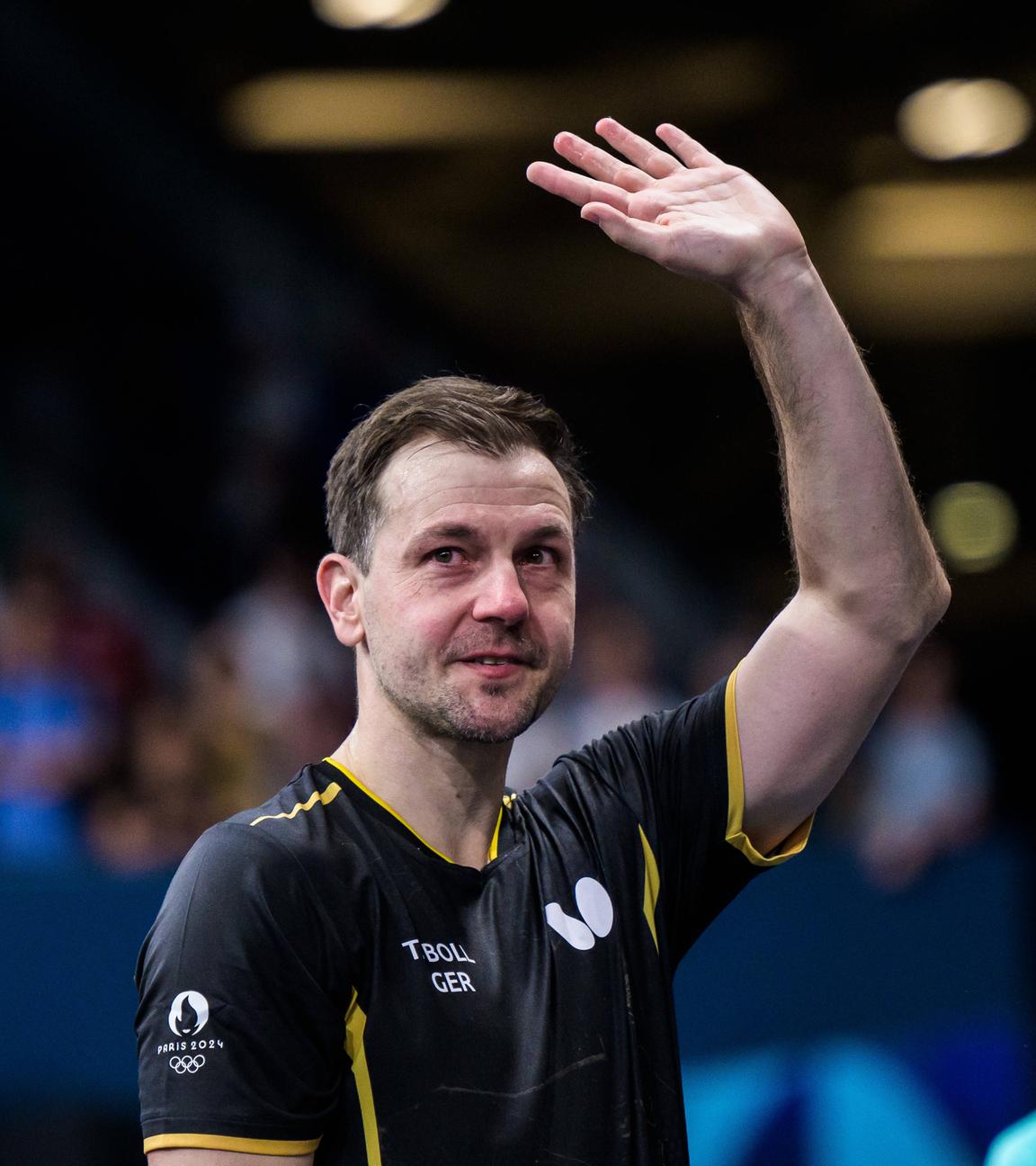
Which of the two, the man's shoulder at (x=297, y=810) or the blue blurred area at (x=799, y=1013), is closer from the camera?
the man's shoulder at (x=297, y=810)

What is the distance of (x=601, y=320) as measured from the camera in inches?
495

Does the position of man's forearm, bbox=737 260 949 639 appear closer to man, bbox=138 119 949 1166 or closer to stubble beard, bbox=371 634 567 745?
man, bbox=138 119 949 1166

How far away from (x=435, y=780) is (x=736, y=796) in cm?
44

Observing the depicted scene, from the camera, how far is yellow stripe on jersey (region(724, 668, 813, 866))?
2.35 meters

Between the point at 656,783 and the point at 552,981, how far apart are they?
15.1 inches

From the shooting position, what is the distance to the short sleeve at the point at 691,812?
2350 mm

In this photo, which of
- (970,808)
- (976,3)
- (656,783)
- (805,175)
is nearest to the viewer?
(656,783)

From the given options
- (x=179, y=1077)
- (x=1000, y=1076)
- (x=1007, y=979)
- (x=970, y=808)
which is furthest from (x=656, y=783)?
(x=970, y=808)

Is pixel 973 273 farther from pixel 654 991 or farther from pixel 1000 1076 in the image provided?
pixel 654 991

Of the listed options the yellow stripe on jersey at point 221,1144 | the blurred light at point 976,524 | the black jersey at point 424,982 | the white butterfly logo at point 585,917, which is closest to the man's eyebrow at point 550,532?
the black jersey at point 424,982

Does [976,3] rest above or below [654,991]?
above

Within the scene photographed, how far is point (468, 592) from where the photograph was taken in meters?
2.19

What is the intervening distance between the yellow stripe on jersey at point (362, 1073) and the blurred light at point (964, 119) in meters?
9.55

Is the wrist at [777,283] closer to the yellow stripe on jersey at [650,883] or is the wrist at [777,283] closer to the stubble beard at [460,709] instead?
the stubble beard at [460,709]
